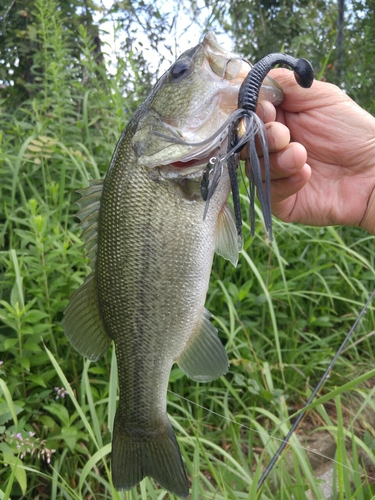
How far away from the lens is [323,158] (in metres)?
1.91

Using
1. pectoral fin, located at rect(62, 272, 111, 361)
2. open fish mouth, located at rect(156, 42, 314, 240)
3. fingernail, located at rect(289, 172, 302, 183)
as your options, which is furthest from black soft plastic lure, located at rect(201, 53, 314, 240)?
pectoral fin, located at rect(62, 272, 111, 361)

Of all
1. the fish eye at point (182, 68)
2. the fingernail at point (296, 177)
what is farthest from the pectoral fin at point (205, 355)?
the fish eye at point (182, 68)

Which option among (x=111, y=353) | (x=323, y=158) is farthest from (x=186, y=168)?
(x=111, y=353)

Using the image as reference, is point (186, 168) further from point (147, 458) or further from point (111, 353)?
point (111, 353)

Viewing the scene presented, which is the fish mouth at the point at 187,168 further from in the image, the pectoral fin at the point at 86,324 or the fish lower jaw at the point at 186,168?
the pectoral fin at the point at 86,324

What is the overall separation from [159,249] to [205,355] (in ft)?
1.19

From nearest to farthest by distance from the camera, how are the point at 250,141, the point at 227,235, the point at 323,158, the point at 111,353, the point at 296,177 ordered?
the point at 250,141 < the point at 227,235 < the point at 296,177 < the point at 323,158 < the point at 111,353

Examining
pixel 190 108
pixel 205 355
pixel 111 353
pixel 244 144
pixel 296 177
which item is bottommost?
pixel 111 353

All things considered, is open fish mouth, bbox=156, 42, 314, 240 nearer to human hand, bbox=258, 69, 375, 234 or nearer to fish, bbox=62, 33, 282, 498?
fish, bbox=62, 33, 282, 498

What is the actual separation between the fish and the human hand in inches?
8.8

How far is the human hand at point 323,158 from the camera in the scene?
5.07ft

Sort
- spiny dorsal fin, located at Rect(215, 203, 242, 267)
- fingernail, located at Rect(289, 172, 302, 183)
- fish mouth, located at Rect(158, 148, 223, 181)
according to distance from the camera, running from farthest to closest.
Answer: fingernail, located at Rect(289, 172, 302, 183), spiny dorsal fin, located at Rect(215, 203, 242, 267), fish mouth, located at Rect(158, 148, 223, 181)

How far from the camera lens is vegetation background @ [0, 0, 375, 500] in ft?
6.19

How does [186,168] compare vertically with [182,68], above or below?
below
